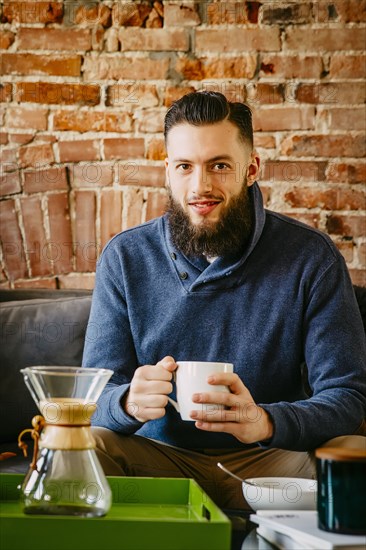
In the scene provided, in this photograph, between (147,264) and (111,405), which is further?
(147,264)

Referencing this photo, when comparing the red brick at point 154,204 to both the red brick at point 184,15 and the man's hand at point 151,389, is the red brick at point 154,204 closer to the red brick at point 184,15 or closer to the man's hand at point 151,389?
the red brick at point 184,15

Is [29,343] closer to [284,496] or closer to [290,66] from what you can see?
[284,496]

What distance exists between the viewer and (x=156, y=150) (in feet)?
7.98

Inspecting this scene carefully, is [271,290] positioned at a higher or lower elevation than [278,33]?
lower

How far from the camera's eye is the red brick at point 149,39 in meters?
2.44

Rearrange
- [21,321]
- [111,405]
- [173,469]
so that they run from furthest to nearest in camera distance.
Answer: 1. [21,321]
2. [173,469]
3. [111,405]

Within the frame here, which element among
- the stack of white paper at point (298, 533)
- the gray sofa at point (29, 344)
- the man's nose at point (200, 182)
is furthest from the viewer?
the gray sofa at point (29, 344)

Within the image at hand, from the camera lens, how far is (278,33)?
2.42 meters

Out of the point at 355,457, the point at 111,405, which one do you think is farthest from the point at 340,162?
the point at 355,457

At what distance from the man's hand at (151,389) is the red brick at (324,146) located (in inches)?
45.9

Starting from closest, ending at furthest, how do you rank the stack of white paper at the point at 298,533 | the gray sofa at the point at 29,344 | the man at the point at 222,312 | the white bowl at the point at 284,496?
the stack of white paper at the point at 298,533, the white bowl at the point at 284,496, the man at the point at 222,312, the gray sofa at the point at 29,344

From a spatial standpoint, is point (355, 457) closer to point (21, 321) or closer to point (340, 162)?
point (21, 321)

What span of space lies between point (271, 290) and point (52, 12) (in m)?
1.22

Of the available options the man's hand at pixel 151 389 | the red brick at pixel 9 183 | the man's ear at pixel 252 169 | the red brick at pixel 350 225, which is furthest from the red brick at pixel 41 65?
the man's hand at pixel 151 389
